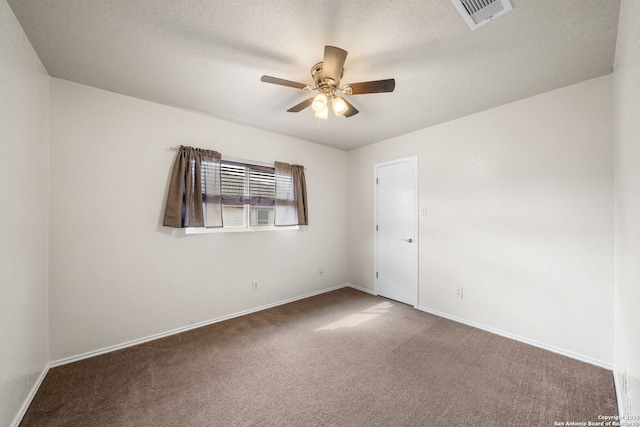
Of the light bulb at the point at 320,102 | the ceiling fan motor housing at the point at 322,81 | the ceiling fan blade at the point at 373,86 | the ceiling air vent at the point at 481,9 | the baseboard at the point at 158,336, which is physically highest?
the ceiling air vent at the point at 481,9

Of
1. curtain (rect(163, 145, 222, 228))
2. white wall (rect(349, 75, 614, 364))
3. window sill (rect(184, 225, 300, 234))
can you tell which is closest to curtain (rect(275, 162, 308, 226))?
window sill (rect(184, 225, 300, 234))

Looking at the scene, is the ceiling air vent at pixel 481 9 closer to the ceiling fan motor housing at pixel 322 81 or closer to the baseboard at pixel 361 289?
the ceiling fan motor housing at pixel 322 81

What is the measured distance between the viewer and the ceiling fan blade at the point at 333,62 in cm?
158

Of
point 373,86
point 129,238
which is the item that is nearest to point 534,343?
point 373,86

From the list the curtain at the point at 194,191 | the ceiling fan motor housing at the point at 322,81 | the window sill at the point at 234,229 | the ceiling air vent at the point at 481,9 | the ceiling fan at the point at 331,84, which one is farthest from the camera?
the window sill at the point at 234,229

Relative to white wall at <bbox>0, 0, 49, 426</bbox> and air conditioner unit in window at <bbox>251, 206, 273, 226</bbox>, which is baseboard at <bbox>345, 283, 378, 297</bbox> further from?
white wall at <bbox>0, 0, 49, 426</bbox>

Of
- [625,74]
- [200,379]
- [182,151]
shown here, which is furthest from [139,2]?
[625,74]

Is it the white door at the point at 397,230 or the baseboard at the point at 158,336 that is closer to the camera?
the baseboard at the point at 158,336

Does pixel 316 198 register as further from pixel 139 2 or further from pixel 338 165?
pixel 139 2

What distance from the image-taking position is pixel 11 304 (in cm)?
151

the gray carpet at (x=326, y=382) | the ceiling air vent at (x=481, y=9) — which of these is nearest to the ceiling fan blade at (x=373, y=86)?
the ceiling air vent at (x=481, y=9)

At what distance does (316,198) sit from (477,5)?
303 centimetres

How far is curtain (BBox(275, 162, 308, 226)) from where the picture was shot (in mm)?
3582

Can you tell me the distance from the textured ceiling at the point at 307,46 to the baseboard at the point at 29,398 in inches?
99.8
